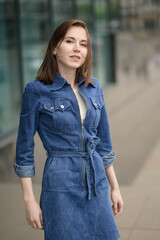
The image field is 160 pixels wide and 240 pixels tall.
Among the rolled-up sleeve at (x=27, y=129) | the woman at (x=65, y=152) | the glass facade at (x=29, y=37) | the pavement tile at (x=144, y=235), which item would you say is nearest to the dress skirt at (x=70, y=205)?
the woman at (x=65, y=152)

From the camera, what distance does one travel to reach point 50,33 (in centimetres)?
996

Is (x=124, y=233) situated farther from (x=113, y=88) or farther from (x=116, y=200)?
(x=113, y=88)

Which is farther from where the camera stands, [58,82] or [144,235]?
[144,235]

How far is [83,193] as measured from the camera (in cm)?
242

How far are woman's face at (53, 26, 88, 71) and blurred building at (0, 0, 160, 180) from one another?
7.82 ft

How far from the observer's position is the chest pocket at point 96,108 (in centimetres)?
248

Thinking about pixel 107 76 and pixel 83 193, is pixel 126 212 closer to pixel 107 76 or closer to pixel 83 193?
pixel 83 193

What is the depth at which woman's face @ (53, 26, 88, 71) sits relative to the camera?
8.05 feet

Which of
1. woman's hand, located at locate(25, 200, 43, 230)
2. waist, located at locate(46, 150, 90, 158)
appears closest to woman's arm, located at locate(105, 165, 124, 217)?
waist, located at locate(46, 150, 90, 158)

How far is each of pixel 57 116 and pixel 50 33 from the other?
780 centimetres

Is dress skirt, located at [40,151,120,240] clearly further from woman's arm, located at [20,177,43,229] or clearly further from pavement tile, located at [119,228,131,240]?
pavement tile, located at [119,228,131,240]

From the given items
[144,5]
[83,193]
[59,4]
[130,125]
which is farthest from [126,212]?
[144,5]

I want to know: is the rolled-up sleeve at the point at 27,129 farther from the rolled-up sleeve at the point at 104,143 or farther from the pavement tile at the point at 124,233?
the pavement tile at the point at 124,233

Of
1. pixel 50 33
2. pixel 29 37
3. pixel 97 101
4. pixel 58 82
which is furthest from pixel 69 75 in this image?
pixel 50 33
